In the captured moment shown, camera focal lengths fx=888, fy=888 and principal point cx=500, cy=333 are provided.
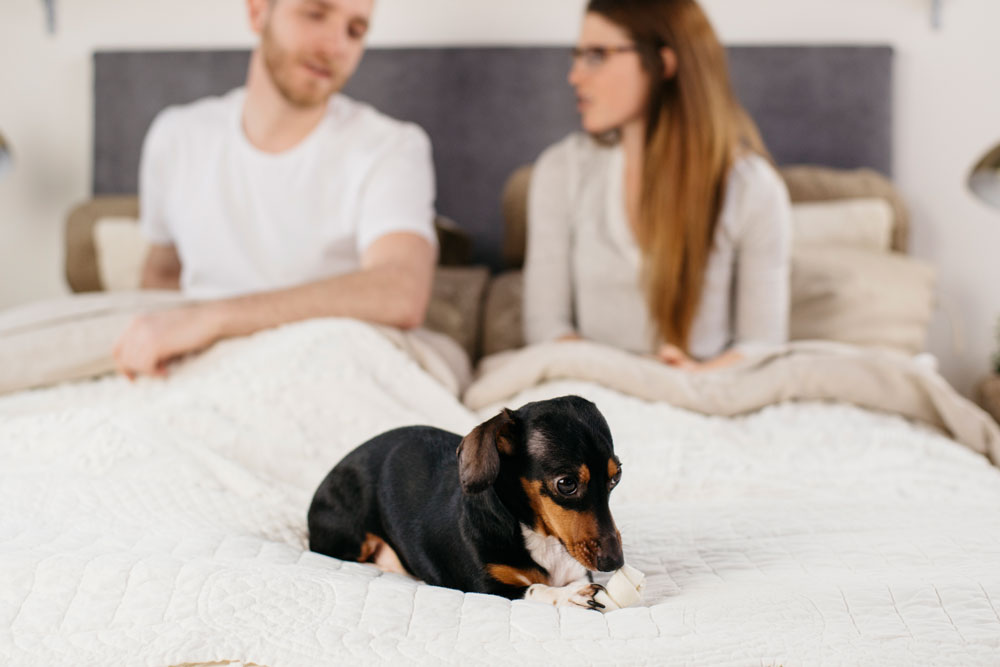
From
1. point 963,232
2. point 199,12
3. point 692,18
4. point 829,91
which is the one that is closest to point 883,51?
point 829,91

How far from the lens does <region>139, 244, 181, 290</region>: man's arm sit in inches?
74.3

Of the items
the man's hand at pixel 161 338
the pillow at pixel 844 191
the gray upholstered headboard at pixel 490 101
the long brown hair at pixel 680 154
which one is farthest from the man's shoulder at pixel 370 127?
the pillow at pixel 844 191

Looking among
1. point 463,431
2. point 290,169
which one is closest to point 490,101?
point 290,169

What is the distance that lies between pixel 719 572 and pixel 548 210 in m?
1.15

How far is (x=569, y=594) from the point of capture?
2.06 ft

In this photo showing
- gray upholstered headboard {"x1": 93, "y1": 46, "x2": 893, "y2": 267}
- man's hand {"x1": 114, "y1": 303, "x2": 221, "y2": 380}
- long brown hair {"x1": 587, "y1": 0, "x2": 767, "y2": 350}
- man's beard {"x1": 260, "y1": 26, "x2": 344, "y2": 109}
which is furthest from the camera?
gray upholstered headboard {"x1": 93, "y1": 46, "x2": 893, "y2": 267}

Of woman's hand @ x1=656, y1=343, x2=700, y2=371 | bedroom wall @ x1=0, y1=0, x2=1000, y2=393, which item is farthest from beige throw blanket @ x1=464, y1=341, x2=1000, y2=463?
bedroom wall @ x1=0, y1=0, x2=1000, y2=393

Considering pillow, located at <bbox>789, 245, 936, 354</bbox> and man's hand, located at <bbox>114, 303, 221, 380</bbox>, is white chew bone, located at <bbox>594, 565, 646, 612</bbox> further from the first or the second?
pillow, located at <bbox>789, 245, 936, 354</bbox>

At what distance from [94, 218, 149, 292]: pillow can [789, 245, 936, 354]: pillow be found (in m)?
1.48

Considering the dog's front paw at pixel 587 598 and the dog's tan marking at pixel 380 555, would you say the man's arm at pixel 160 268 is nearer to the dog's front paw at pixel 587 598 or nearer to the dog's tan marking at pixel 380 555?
the dog's tan marking at pixel 380 555

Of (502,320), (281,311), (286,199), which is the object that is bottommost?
(502,320)

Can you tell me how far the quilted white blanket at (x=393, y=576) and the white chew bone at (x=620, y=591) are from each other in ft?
0.05

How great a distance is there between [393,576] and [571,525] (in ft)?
0.74

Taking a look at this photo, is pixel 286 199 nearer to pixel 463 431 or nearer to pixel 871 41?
pixel 463 431
